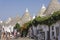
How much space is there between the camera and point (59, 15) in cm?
2100

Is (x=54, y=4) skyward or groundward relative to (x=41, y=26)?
skyward

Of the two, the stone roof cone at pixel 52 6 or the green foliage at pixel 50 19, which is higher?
the stone roof cone at pixel 52 6

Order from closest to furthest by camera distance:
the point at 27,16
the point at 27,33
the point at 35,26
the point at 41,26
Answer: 1. the point at 41,26
2. the point at 35,26
3. the point at 27,33
4. the point at 27,16

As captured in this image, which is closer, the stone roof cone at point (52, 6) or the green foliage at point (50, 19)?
the green foliage at point (50, 19)

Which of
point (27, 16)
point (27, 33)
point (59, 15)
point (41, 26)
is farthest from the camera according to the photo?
point (27, 16)

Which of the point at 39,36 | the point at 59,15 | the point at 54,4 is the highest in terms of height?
the point at 54,4

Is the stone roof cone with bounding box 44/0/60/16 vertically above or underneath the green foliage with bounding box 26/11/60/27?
above

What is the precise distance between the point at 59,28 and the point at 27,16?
21.4 m

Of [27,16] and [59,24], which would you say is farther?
[27,16]

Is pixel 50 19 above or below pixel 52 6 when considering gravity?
below

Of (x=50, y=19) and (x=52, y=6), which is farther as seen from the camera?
(x=52, y=6)

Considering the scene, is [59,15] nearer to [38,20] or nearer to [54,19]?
[54,19]

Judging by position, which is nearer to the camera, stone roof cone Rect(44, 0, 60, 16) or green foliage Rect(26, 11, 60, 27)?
green foliage Rect(26, 11, 60, 27)

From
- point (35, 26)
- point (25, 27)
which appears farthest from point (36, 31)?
point (25, 27)
